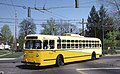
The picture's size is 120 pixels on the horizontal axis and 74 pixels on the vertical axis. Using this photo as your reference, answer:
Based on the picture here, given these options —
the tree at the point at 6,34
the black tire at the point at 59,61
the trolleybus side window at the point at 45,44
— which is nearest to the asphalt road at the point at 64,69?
the black tire at the point at 59,61

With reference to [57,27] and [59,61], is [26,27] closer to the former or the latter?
[57,27]

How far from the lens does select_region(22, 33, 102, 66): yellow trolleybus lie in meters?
21.8

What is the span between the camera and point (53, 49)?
23031 millimetres

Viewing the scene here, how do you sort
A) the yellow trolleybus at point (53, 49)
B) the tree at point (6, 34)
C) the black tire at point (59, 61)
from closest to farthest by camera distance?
the yellow trolleybus at point (53, 49), the black tire at point (59, 61), the tree at point (6, 34)

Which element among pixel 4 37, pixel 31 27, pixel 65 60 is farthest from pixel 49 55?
pixel 4 37


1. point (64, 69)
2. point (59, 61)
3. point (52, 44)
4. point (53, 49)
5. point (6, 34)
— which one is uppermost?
point (6, 34)

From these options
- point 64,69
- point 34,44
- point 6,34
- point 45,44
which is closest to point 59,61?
point 45,44

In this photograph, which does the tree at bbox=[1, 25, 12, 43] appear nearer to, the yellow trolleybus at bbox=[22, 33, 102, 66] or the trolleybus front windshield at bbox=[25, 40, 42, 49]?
the yellow trolleybus at bbox=[22, 33, 102, 66]

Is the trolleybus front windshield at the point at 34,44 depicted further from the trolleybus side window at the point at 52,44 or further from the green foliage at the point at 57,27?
the green foliage at the point at 57,27

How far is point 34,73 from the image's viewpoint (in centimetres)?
1884

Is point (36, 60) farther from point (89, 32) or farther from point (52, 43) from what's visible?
point (89, 32)

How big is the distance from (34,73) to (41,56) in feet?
9.47

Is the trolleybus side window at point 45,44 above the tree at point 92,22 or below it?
below

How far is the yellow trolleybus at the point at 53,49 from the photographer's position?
21.8m
